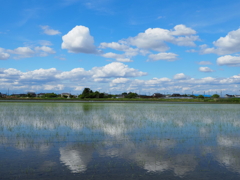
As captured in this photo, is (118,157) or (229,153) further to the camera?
(229,153)

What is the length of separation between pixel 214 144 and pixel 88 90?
118872 mm

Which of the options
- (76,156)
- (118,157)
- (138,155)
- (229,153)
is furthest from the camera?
(229,153)

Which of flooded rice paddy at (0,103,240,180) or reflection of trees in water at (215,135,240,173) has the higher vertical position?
flooded rice paddy at (0,103,240,180)

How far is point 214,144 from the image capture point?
1364 cm

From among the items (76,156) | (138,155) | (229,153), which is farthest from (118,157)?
(229,153)

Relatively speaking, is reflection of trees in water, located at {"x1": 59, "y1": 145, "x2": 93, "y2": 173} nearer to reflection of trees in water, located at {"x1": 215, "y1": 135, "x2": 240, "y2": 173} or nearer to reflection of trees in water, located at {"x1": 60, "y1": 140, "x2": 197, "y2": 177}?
reflection of trees in water, located at {"x1": 60, "y1": 140, "x2": 197, "y2": 177}

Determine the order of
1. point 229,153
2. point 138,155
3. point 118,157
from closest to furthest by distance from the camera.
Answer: point 118,157 < point 138,155 < point 229,153

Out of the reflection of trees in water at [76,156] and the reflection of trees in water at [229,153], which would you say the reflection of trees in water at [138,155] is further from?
the reflection of trees in water at [229,153]

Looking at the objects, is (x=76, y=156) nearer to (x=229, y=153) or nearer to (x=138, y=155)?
(x=138, y=155)

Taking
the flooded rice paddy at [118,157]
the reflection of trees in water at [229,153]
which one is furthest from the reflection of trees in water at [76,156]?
the reflection of trees in water at [229,153]

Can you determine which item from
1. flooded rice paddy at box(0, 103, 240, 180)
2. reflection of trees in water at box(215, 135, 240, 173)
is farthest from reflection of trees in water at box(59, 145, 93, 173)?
reflection of trees in water at box(215, 135, 240, 173)

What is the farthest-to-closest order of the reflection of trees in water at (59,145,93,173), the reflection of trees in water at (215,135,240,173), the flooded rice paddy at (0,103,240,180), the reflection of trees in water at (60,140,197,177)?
the reflection of trees in water at (215,135,240,173) < the reflection of trees in water at (60,140,197,177) < the reflection of trees in water at (59,145,93,173) < the flooded rice paddy at (0,103,240,180)

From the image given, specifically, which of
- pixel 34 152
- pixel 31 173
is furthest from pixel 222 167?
pixel 34 152

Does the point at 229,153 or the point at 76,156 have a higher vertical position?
the point at 76,156
